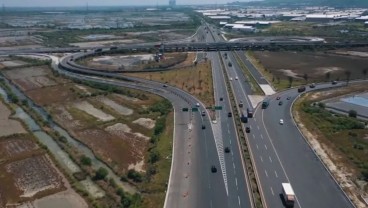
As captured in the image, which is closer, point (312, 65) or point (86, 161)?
point (86, 161)

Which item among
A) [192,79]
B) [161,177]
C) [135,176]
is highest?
[192,79]

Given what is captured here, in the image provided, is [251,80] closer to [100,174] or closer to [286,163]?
[286,163]

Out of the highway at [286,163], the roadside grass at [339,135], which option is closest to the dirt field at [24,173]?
the highway at [286,163]

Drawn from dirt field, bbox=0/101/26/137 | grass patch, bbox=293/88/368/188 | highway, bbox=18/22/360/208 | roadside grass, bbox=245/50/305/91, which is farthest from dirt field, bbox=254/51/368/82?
dirt field, bbox=0/101/26/137

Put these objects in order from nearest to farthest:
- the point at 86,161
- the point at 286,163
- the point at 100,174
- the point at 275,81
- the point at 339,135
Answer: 1. the point at 100,174
2. the point at 286,163
3. the point at 86,161
4. the point at 339,135
5. the point at 275,81

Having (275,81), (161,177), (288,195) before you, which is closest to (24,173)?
(161,177)

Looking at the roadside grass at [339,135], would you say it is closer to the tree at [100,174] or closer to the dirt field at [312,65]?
the dirt field at [312,65]

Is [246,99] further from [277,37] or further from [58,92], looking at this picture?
[277,37]
